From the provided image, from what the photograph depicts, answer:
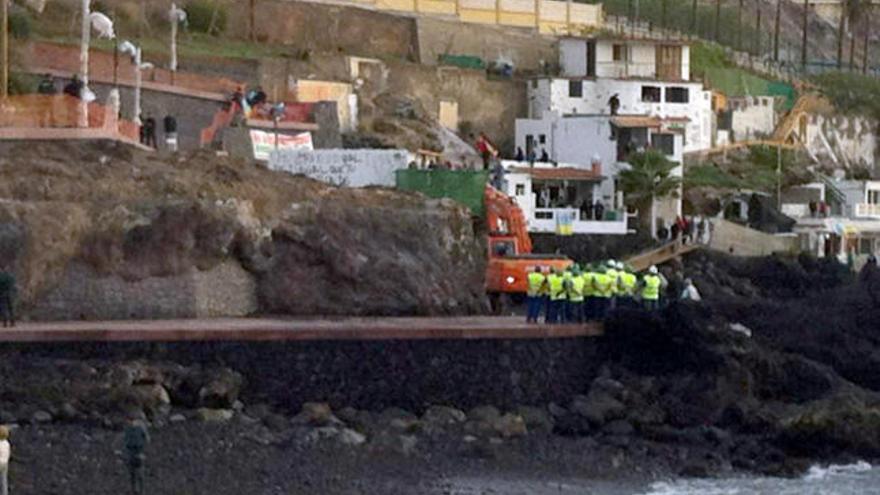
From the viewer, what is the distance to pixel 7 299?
47.9m

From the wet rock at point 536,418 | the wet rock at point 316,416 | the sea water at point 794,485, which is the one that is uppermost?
the wet rock at point 316,416

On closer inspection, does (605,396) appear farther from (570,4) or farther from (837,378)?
(570,4)

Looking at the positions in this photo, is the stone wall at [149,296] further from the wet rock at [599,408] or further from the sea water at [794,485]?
the sea water at [794,485]

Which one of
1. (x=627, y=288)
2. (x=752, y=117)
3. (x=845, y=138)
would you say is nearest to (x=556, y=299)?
(x=627, y=288)

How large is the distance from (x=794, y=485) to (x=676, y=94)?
139 ft

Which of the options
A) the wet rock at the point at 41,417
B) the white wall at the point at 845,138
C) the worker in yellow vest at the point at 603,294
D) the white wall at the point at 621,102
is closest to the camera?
the wet rock at the point at 41,417

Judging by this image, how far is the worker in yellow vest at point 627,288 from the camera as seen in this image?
5181 cm

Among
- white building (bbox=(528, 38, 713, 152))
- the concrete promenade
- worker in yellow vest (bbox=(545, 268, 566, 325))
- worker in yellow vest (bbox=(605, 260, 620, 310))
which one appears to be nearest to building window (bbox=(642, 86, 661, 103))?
white building (bbox=(528, 38, 713, 152))

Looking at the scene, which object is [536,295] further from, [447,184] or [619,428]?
[447,184]

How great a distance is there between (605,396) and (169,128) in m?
16.3

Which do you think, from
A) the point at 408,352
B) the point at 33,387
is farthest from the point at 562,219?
the point at 33,387

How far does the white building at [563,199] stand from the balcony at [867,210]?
971 cm

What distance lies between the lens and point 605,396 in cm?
4934

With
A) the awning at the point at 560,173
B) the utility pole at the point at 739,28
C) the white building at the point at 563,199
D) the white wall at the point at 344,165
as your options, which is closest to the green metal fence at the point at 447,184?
the white wall at the point at 344,165
